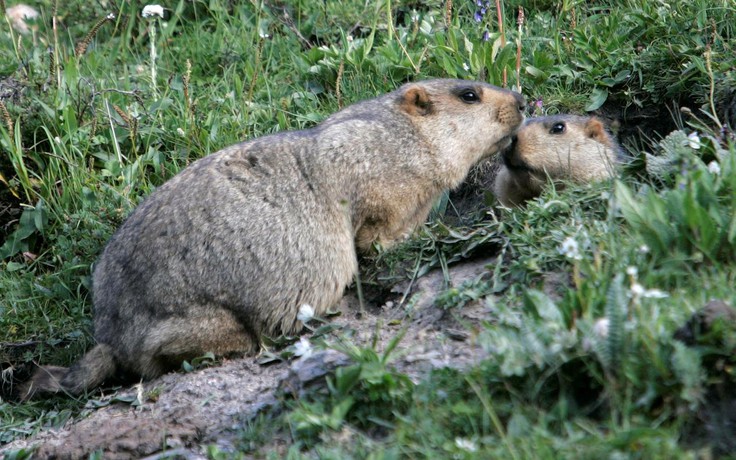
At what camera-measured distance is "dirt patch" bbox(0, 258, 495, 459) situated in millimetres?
4047

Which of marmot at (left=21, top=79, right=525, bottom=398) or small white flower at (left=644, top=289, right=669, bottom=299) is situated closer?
small white flower at (left=644, top=289, right=669, bottom=299)

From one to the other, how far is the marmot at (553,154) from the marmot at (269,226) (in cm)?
19

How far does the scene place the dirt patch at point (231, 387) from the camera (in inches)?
159

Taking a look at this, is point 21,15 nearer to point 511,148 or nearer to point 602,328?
point 511,148

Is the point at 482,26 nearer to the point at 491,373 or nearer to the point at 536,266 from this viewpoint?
the point at 536,266

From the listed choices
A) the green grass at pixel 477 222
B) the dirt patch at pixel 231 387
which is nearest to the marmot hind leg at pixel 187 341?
the dirt patch at pixel 231 387

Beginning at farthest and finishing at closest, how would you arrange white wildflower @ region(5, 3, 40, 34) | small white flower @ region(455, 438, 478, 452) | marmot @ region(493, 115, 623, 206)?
white wildflower @ region(5, 3, 40, 34) < marmot @ region(493, 115, 623, 206) < small white flower @ region(455, 438, 478, 452)

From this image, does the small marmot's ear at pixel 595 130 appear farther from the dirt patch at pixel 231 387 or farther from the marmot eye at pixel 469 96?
the dirt patch at pixel 231 387

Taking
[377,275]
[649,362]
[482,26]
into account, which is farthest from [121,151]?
[649,362]

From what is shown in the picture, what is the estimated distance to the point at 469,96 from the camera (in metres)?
5.92

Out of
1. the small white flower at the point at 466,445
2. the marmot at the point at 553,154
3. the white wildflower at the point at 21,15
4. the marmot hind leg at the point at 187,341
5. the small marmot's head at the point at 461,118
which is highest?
the white wildflower at the point at 21,15

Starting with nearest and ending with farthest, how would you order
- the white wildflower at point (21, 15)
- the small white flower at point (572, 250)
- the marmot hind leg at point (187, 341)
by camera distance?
the small white flower at point (572, 250)
the marmot hind leg at point (187, 341)
the white wildflower at point (21, 15)

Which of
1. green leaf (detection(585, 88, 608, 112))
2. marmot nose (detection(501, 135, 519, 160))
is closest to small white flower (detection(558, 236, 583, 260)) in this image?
marmot nose (detection(501, 135, 519, 160))

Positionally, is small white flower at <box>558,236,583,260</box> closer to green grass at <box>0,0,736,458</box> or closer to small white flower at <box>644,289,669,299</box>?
green grass at <box>0,0,736,458</box>
